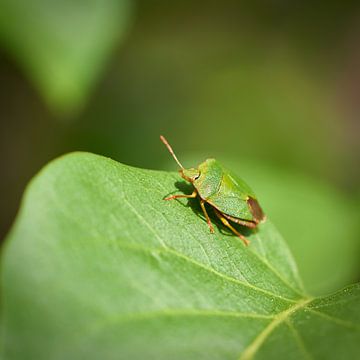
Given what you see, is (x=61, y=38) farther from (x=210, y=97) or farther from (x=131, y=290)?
(x=210, y=97)

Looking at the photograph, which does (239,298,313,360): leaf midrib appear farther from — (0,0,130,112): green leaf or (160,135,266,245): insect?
(0,0,130,112): green leaf

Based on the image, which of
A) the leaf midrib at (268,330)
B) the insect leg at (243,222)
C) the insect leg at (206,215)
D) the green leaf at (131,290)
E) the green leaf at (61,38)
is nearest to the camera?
the green leaf at (131,290)

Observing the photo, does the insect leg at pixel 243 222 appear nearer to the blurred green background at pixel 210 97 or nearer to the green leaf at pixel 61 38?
the blurred green background at pixel 210 97

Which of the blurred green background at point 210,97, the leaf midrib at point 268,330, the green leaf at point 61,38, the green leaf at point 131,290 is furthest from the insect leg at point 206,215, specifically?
the green leaf at point 61,38

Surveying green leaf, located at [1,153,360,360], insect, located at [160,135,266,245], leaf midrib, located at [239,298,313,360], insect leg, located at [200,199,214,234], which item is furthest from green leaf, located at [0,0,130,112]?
leaf midrib, located at [239,298,313,360]

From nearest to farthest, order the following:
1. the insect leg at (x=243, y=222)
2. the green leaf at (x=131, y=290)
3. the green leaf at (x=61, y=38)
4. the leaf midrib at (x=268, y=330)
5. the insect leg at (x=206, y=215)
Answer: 1. the green leaf at (x=131, y=290)
2. the leaf midrib at (x=268, y=330)
3. the insect leg at (x=206, y=215)
4. the insect leg at (x=243, y=222)
5. the green leaf at (x=61, y=38)

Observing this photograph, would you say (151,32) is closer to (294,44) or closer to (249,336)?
(294,44)
